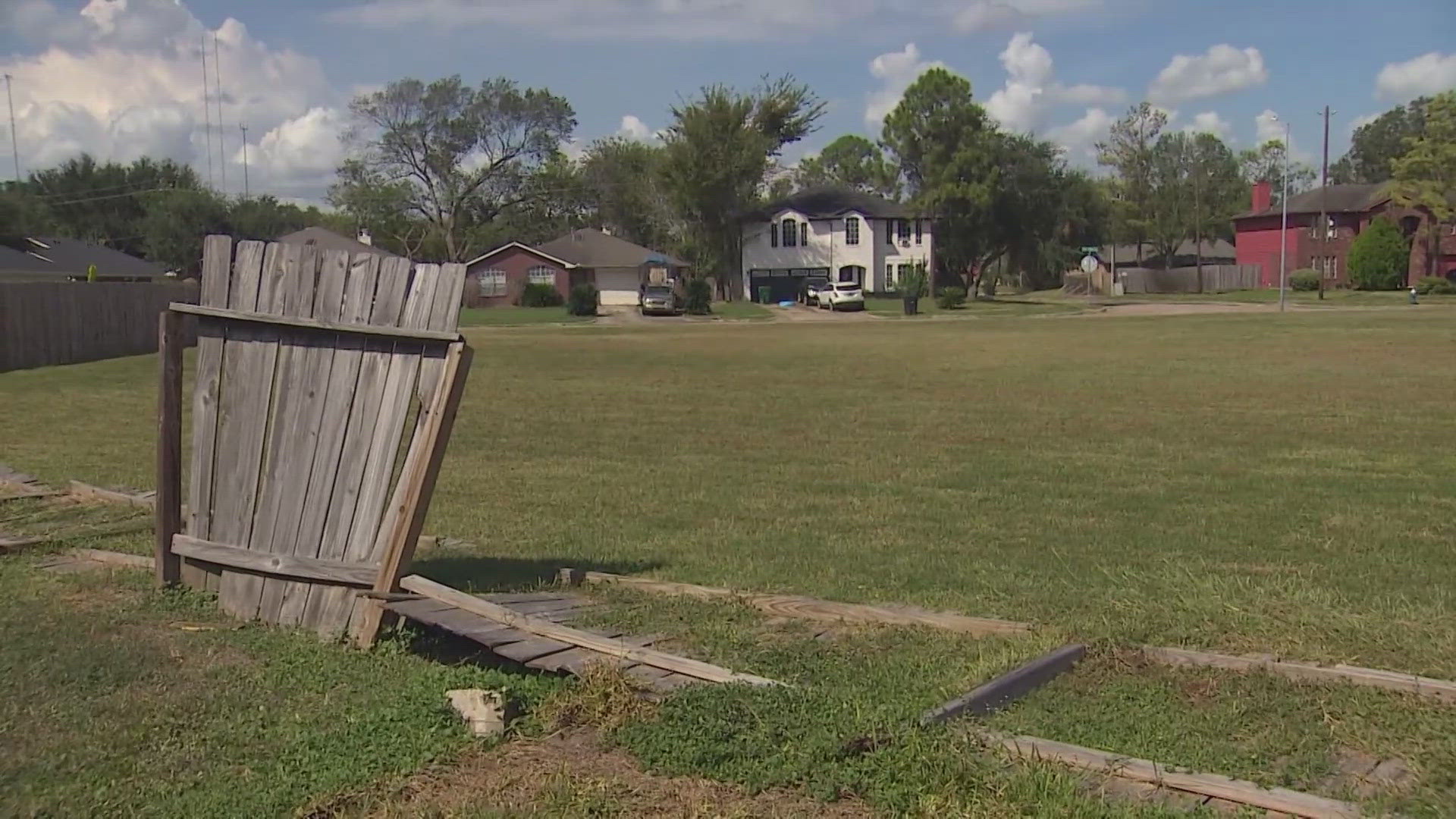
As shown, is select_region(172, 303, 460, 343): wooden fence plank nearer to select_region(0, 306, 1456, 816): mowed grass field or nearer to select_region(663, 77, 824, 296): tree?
select_region(0, 306, 1456, 816): mowed grass field

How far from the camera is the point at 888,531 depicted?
951 cm

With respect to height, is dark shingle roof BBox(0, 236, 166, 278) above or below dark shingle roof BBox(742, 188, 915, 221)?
below

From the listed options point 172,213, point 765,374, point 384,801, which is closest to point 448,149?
point 172,213

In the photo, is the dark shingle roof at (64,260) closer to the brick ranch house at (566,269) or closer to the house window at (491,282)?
the house window at (491,282)

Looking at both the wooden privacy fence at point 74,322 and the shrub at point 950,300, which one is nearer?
the wooden privacy fence at point 74,322

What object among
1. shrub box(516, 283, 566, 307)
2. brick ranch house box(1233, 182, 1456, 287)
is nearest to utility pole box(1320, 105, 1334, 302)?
brick ranch house box(1233, 182, 1456, 287)

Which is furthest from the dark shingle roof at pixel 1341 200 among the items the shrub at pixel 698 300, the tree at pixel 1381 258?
the shrub at pixel 698 300

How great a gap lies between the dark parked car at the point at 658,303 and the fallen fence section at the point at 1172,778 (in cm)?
5828

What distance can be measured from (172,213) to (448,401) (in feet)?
309

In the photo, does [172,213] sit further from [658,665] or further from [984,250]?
[658,665]

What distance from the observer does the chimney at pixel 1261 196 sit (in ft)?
317

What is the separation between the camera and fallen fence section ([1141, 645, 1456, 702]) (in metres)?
5.19

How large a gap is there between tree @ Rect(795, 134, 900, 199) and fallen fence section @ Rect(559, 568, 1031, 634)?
115903 millimetres

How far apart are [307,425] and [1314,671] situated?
4.90m
